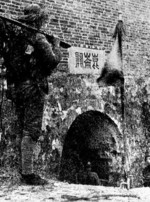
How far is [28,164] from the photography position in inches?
186

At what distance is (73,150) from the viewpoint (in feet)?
25.6

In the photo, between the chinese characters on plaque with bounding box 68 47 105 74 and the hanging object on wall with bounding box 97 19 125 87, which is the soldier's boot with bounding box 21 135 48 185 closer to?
the chinese characters on plaque with bounding box 68 47 105 74

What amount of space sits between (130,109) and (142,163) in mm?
1199

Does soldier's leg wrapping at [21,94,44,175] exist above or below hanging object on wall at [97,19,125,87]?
below

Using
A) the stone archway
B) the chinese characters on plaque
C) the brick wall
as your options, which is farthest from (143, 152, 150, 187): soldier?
the chinese characters on plaque

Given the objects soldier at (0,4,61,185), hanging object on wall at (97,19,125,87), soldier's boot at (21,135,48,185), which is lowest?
soldier's boot at (21,135,48,185)

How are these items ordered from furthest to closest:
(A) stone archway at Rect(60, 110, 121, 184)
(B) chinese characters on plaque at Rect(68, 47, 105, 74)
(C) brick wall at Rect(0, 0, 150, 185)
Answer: (A) stone archway at Rect(60, 110, 121, 184), (B) chinese characters on plaque at Rect(68, 47, 105, 74), (C) brick wall at Rect(0, 0, 150, 185)

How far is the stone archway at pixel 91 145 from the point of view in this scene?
7203 millimetres

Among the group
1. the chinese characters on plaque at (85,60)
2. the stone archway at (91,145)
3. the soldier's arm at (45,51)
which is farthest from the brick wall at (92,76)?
the soldier's arm at (45,51)

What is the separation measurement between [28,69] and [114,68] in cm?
241

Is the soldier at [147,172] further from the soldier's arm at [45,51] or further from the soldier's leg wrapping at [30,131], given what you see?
the soldier's arm at [45,51]

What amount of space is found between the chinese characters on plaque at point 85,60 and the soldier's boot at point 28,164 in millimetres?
2114

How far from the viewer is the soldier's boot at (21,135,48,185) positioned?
15.5 feet

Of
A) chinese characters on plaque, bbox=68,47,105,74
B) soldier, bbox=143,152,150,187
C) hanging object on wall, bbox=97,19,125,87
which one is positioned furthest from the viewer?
soldier, bbox=143,152,150,187
